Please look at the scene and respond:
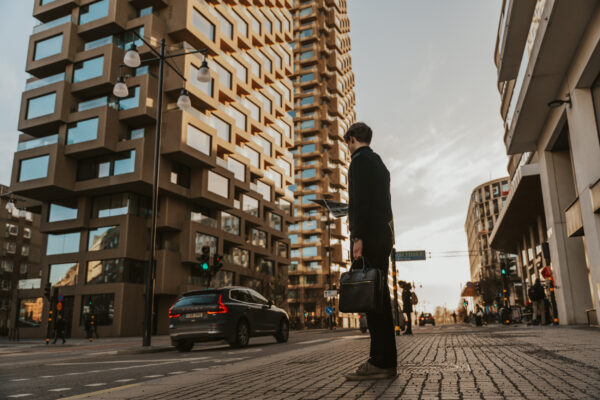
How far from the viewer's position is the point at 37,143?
37.9 metres

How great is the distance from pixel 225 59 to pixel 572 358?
4369 cm

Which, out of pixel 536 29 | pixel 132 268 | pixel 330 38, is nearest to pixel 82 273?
pixel 132 268

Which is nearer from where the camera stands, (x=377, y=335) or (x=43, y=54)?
(x=377, y=335)

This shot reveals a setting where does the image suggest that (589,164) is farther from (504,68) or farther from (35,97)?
(35,97)

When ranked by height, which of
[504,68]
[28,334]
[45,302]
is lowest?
[28,334]

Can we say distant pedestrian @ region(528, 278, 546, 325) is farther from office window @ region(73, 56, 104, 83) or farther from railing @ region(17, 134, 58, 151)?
railing @ region(17, 134, 58, 151)

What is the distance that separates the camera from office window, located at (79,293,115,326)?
34.0m

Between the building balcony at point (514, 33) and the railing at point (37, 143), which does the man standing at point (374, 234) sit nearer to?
the building balcony at point (514, 33)

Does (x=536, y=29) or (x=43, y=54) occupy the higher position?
(x=43, y=54)

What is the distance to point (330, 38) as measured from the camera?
9075 centimetres

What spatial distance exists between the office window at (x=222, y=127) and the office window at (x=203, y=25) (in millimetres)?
6850

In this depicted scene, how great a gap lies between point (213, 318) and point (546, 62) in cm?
1364

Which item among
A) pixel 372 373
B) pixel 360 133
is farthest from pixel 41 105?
pixel 372 373

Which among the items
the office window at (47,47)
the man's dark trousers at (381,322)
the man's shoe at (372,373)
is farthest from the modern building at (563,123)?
the office window at (47,47)
